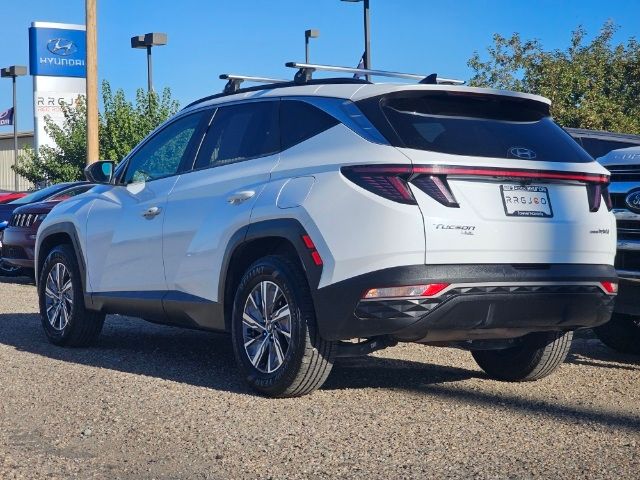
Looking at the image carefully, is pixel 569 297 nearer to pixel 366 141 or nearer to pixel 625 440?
pixel 625 440

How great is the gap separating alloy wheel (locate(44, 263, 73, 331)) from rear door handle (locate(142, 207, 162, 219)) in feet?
4.20

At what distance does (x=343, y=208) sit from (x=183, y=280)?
1.73 metres

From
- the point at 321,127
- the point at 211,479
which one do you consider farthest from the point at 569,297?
the point at 211,479

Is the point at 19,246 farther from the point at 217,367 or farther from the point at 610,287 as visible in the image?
the point at 610,287

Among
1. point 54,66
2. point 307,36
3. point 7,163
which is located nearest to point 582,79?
point 307,36

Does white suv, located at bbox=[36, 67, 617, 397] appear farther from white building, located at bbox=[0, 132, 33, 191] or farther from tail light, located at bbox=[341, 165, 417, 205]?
white building, located at bbox=[0, 132, 33, 191]

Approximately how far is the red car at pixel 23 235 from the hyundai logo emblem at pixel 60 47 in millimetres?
23469

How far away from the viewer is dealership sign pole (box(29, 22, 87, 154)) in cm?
3572

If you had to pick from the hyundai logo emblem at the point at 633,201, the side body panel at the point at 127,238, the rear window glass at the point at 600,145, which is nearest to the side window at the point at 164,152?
the side body panel at the point at 127,238

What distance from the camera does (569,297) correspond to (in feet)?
19.8

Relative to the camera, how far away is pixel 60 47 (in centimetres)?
3697

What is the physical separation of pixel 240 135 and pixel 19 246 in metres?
7.79

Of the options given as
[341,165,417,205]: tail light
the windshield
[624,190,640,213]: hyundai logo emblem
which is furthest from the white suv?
the windshield

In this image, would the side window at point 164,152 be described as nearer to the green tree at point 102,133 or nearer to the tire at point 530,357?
the tire at point 530,357
